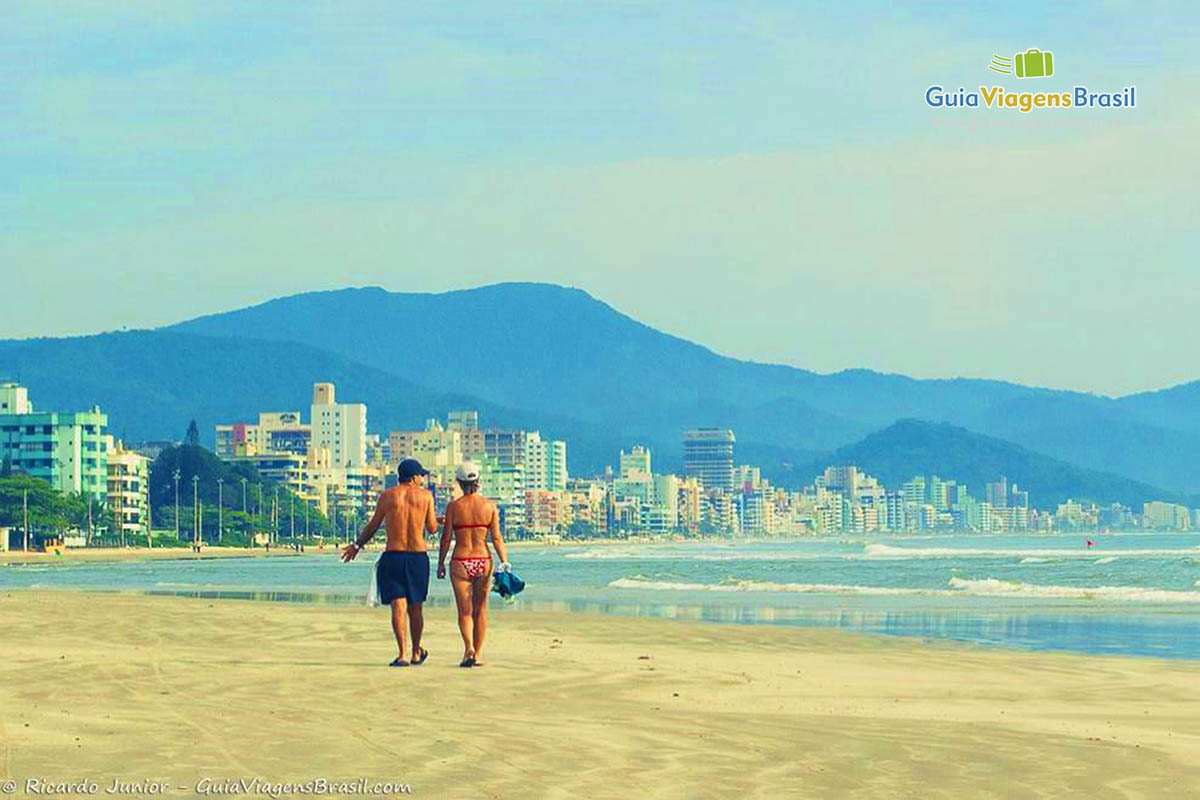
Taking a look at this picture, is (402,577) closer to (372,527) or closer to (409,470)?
(372,527)

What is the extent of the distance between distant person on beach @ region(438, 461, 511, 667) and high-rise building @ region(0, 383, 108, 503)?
17111 centimetres

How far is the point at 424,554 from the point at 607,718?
17.3ft

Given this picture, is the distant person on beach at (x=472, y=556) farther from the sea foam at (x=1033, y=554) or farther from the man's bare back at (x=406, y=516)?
the sea foam at (x=1033, y=554)

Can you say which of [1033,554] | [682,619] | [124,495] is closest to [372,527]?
[682,619]

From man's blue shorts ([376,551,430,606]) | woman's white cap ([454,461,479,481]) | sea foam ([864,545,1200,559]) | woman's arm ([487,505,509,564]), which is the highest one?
woman's white cap ([454,461,479,481])

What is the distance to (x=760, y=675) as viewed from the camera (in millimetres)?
17938

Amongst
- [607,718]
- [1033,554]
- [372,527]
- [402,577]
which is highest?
[372,527]

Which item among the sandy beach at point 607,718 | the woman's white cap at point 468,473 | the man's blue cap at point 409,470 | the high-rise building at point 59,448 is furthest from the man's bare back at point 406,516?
the high-rise building at point 59,448

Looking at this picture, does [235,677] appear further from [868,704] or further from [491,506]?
[868,704]

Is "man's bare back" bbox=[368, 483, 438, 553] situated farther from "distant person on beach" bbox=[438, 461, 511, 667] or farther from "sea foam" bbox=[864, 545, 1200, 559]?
"sea foam" bbox=[864, 545, 1200, 559]

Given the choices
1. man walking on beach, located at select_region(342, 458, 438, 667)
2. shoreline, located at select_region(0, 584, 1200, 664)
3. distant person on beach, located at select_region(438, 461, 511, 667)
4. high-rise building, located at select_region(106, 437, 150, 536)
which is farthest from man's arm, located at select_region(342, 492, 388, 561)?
high-rise building, located at select_region(106, 437, 150, 536)

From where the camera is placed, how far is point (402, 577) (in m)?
18.5

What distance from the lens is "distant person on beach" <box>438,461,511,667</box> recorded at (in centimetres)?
1823

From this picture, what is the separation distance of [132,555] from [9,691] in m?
133
